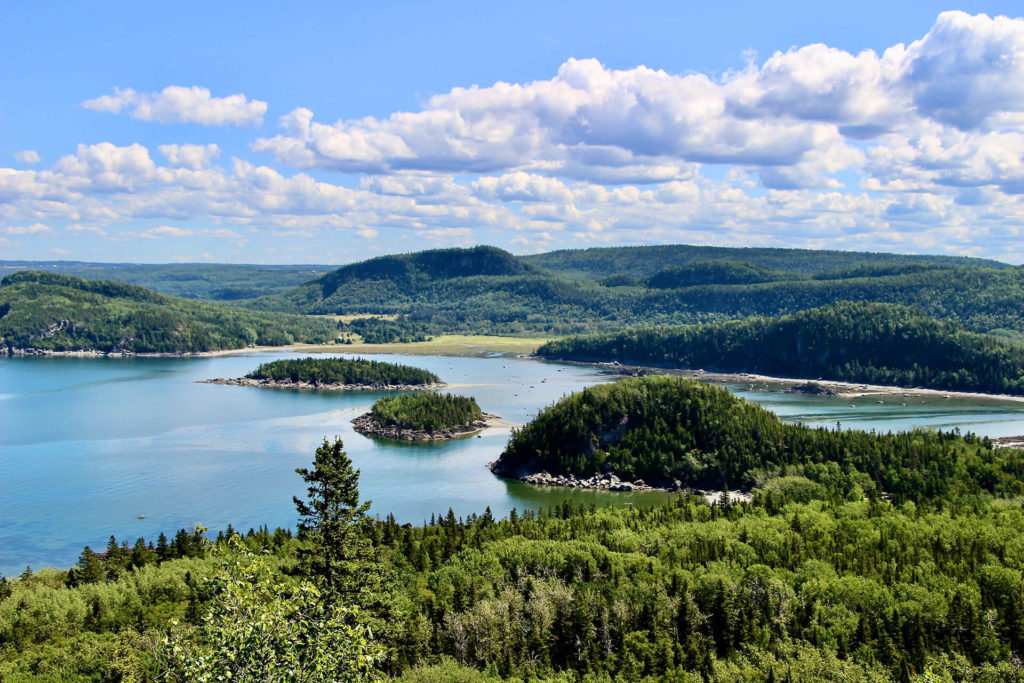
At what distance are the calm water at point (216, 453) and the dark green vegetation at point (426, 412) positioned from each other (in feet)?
17.6

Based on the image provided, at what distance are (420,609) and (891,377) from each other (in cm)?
15603

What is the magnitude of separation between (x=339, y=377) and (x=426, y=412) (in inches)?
2114

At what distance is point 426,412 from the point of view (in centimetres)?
12069

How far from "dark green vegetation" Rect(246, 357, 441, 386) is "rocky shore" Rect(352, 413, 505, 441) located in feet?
143

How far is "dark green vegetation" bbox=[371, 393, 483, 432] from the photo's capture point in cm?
11734

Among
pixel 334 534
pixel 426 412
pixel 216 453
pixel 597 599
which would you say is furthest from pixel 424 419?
pixel 334 534

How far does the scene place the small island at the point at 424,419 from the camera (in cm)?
11556

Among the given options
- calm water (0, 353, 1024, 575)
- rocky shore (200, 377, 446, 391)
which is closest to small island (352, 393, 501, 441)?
calm water (0, 353, 1024, 575)

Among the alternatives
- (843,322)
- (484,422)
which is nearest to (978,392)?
(843,322)

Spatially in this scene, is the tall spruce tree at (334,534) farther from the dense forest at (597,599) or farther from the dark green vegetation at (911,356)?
the dark green vegetation at (911,356)

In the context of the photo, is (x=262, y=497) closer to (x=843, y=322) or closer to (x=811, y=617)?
(x=811, y=617)

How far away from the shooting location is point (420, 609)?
44.9 meters

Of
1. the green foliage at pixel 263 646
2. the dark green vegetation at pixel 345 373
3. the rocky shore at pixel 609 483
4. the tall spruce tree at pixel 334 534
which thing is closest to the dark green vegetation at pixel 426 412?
the rocky shore at pixel 609 483

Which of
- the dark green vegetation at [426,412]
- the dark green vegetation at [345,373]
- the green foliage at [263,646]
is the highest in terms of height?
the green foliage at [263,646]
